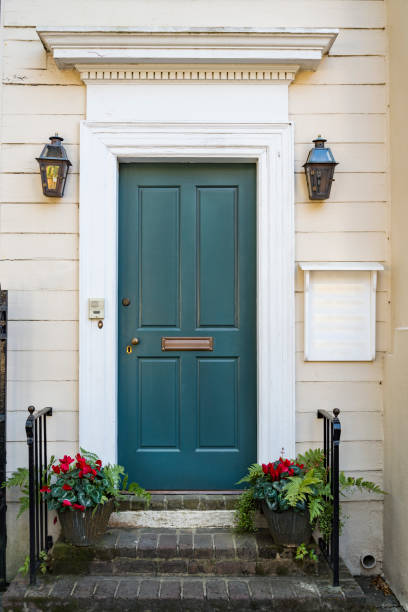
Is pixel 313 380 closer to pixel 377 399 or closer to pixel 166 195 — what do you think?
pixel 377 399

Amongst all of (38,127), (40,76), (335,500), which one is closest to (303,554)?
(335,500)

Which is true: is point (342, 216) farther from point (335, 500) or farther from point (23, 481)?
point (23, 481)

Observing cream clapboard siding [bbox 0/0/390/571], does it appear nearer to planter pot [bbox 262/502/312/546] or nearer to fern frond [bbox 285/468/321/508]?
fern frond [bbox 285/468/321/508]

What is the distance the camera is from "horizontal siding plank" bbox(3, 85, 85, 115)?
11.3 ft

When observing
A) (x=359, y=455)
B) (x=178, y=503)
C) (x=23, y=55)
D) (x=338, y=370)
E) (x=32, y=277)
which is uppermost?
(x=23, y=55)

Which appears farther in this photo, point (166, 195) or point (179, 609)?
point (166, 195)

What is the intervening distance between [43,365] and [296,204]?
1.87m

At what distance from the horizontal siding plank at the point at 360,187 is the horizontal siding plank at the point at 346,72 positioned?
59cm

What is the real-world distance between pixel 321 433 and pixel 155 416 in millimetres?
1050

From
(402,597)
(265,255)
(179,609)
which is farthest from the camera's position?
(265,255)

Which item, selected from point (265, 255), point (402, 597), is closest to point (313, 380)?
point (265, 255)

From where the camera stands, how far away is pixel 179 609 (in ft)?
9.02

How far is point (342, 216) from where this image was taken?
11.4 ft

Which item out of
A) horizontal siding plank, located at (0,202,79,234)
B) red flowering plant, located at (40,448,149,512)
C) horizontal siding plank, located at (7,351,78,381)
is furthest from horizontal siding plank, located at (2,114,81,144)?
red flowering plant, located at (40,448,149,512)
